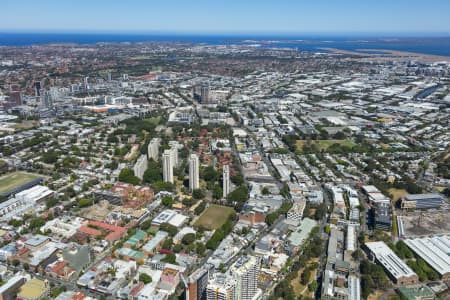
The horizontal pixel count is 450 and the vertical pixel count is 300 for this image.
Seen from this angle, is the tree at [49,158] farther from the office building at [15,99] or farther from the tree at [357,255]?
the tree at [357,255]

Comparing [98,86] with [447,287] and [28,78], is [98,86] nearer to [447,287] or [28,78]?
[28,78]

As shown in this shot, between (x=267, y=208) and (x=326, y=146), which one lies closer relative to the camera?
(x=267, y=208)

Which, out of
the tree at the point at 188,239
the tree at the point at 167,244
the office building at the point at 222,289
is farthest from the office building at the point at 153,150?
the office building at the point at 222,289

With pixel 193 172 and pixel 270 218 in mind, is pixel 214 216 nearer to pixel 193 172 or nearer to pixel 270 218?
pixel 270 218

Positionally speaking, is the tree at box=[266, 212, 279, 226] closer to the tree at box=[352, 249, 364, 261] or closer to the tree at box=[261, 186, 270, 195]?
the tree at box=[261, 186, 270, 195]

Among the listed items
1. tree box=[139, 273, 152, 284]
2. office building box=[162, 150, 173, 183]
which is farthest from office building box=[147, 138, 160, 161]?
tree box=[139, 273, 152, 284]

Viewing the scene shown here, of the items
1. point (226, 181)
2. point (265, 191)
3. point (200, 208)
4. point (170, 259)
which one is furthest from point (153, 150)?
point (170, 259)

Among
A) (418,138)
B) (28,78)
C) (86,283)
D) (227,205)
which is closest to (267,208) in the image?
(227,205)
